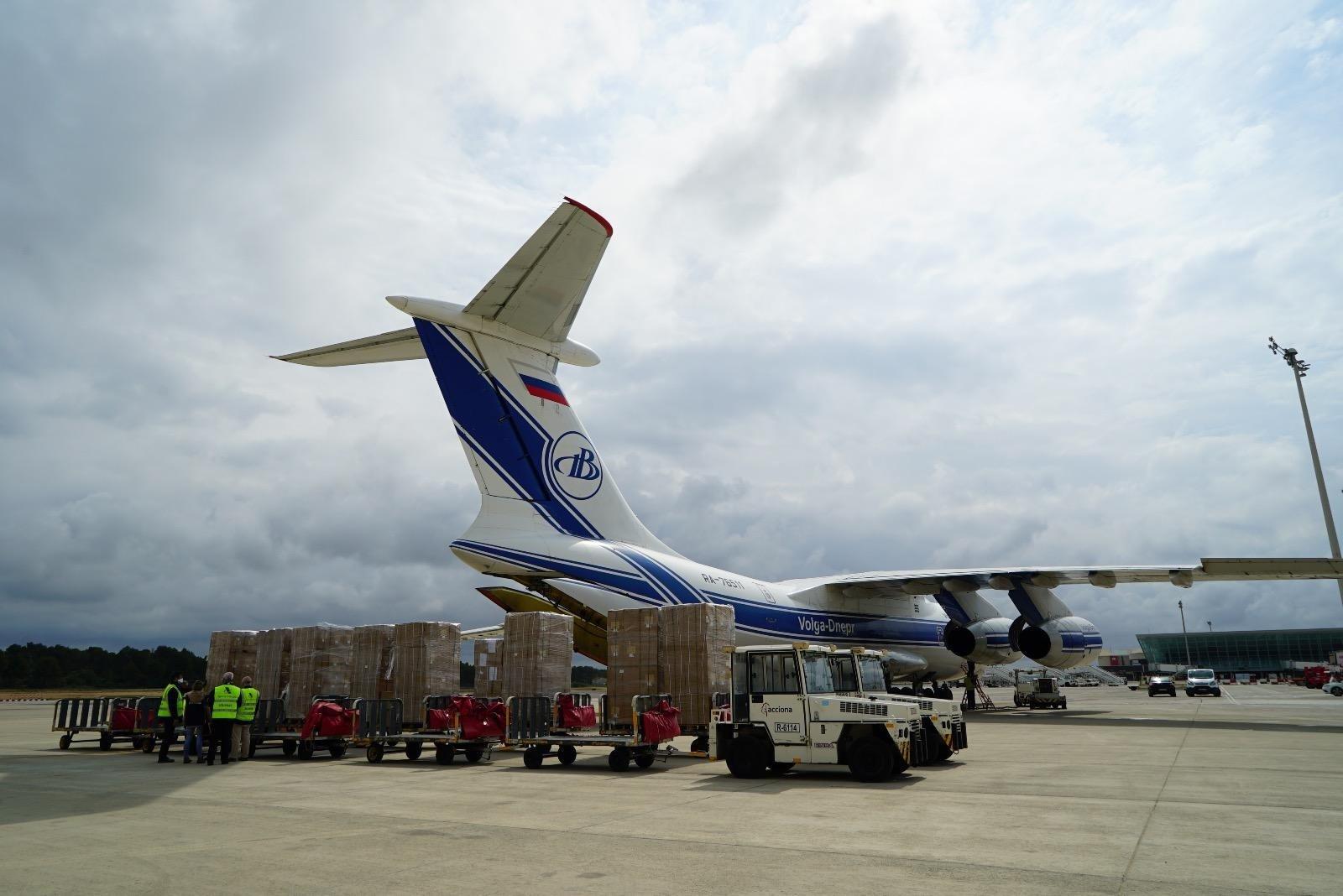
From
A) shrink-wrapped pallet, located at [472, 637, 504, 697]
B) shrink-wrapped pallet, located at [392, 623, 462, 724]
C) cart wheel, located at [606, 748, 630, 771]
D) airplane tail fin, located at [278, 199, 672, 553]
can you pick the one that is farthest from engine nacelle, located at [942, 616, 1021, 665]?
cart wheel, located at [606, 748, 630, 771]

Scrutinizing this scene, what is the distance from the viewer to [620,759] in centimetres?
1292

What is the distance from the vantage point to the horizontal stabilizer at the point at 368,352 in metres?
17.0

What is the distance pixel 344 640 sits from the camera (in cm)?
1722

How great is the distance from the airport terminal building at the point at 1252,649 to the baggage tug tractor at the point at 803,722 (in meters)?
114

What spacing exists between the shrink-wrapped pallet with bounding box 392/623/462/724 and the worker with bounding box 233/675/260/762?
2424 mm

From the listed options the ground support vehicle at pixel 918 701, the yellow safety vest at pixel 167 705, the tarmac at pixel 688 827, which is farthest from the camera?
the yellow safety vest at pixel 167 705

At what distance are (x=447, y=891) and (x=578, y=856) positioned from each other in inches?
51.9

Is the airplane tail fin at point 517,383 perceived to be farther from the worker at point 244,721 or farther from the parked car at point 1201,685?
the parked car at point 1201,685

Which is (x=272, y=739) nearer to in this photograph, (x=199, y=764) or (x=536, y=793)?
(x=199, y=764)

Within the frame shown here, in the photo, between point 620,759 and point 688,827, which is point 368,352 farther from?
point 688,827

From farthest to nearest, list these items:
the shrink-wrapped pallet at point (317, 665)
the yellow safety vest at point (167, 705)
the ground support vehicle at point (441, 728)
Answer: the shrink-wrapped pallet at point (317, 665) < the yellow safety vest at point (167, 705) < the ground support vehicle at point (441, 728)

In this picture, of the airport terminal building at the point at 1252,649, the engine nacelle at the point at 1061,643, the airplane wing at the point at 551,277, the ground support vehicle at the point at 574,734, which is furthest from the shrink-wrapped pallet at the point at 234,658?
the airport terminal building at the point at 1252,649

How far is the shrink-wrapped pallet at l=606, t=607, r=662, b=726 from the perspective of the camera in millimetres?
14781

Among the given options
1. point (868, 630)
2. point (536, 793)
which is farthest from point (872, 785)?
point (868, 630)
